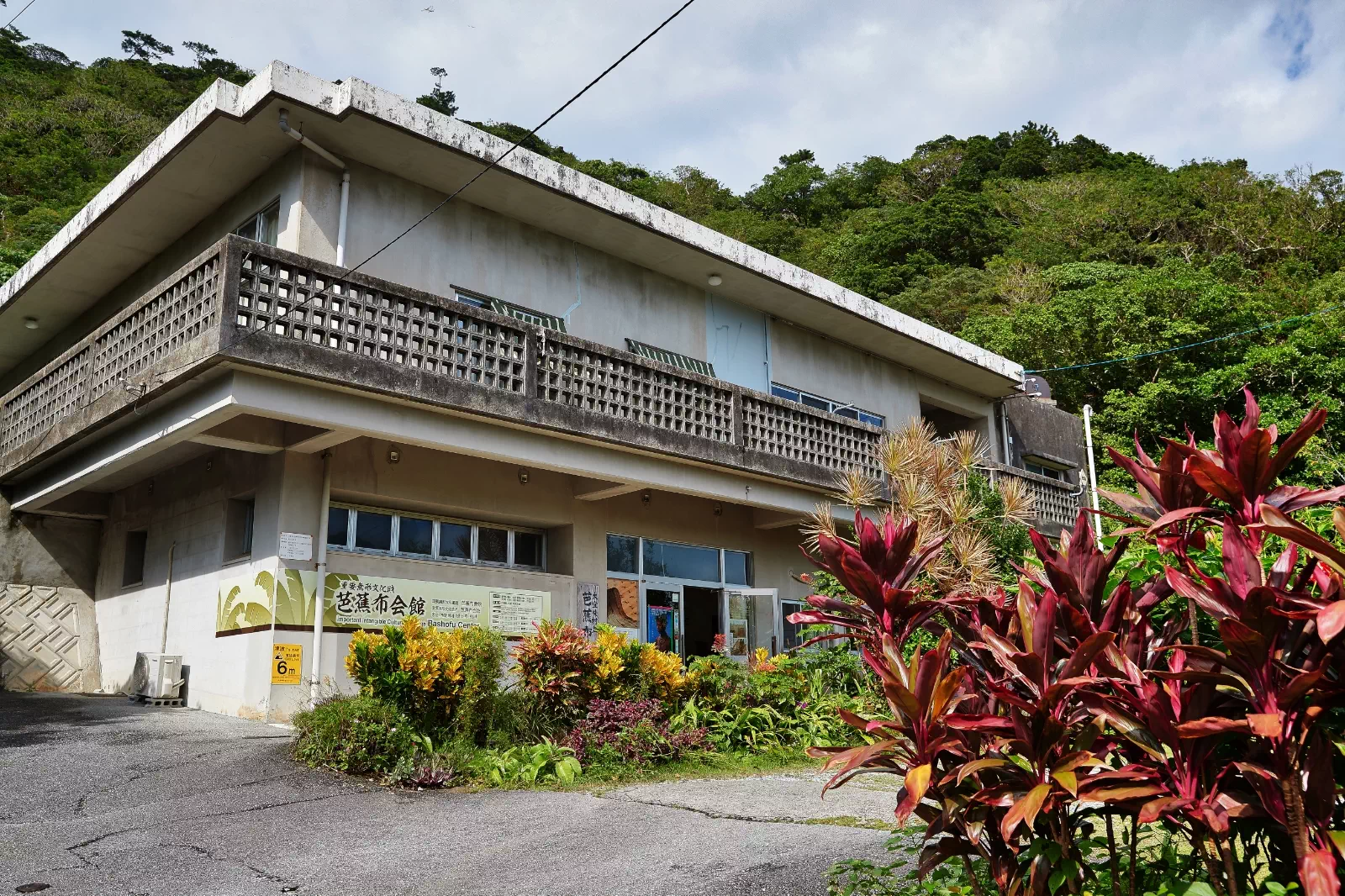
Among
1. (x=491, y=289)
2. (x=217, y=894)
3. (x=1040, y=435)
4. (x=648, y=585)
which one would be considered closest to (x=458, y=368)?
(x=491, y=289)

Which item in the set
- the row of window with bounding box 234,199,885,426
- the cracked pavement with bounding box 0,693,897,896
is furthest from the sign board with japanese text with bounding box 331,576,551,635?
the row of window with bounding box 234,199,885,426

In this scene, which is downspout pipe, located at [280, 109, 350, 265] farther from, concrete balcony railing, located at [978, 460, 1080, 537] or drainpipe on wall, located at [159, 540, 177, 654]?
concrete balcony railing, located at [978, 460, 1080, 537]

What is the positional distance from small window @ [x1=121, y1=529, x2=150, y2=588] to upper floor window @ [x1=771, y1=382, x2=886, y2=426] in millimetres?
10118

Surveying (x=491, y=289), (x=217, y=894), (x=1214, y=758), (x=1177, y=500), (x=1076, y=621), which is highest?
(x=491, y=289)

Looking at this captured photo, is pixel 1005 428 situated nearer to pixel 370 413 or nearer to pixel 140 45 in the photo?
pixel 370 413

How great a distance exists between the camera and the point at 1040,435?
79.9 feet

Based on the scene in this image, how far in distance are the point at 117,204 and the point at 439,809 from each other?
10242 mm

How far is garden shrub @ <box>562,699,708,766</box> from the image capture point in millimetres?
9242

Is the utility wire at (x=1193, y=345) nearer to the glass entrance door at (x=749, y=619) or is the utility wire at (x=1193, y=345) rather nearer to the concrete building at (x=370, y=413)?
the concrete building at (x=370, y=413)

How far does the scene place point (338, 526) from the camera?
12.6 meters

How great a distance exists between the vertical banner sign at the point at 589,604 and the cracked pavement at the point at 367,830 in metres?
5.51

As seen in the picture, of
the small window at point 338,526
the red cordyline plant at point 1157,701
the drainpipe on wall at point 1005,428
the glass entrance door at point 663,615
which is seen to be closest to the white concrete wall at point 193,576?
the small window at point 338,526

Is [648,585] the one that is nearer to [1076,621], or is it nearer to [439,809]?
[439,809]

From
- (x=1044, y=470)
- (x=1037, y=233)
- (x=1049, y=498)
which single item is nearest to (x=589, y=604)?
(x=1049, y=498)
